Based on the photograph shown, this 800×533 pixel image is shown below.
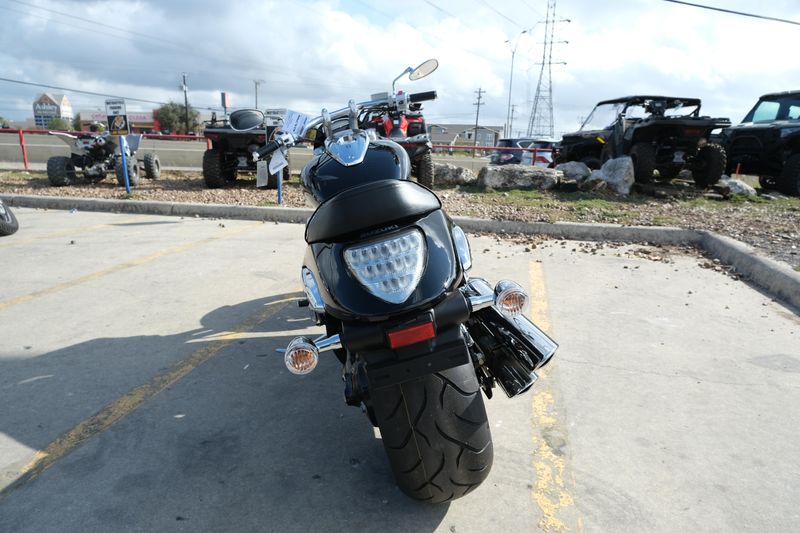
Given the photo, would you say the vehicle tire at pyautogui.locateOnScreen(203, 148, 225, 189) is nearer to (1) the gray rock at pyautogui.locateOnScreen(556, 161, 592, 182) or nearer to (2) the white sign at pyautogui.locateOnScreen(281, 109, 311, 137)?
(1) the gray rock at pyautogui.locateOnScreen(556, 161, 592, 182)

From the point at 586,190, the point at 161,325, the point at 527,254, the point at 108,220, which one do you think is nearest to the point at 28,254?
the point at 108,220

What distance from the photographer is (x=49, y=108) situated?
81.8 metres

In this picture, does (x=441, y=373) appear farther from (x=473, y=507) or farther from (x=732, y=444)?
(x=732, y=444)

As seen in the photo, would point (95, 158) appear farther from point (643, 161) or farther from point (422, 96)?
point (643, 161)

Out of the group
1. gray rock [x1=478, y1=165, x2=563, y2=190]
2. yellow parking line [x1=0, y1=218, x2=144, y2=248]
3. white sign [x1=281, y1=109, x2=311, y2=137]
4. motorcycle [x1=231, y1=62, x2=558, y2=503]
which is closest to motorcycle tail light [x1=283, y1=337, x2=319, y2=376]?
motorcycle [x1=231, y1=62, x2=558, y2=503]

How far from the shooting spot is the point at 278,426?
265cm

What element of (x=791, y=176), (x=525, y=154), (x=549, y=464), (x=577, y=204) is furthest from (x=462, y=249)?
(x=525, y=154)

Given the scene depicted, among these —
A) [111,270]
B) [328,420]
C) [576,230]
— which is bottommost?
[328,420]

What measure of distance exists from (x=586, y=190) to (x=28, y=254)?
9329 mm

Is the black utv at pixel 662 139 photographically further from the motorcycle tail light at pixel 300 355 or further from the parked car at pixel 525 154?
the motorcycle tail light at pixel 300 355

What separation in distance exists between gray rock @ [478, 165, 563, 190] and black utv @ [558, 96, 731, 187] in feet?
5.71

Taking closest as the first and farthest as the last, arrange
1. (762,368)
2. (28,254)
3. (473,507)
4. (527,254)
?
(473,507) < (762,368) < (28,254) < (527,254)

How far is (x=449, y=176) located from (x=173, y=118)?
61475 millimetres

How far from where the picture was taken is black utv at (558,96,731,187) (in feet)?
32.6
